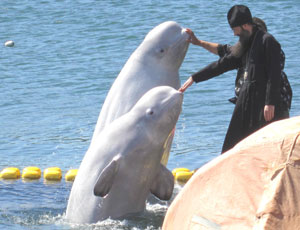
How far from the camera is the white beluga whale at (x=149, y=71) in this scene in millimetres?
9336

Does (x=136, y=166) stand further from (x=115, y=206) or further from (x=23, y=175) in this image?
(x=23, y=175)

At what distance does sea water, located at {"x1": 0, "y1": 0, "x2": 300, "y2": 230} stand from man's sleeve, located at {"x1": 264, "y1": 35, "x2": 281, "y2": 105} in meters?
1.85

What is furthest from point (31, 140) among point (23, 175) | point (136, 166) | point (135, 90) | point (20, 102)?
point (136, 166)

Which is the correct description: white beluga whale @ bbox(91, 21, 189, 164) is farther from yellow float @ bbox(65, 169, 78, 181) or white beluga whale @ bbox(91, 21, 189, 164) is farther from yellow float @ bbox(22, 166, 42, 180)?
yellow float @ bbox(22, 166, 42, 180)

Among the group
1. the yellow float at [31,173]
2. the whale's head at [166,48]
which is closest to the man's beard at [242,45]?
the whale's head at [166,48]

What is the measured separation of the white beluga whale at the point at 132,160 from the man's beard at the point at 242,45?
72 centimetres

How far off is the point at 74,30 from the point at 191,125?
1216cm

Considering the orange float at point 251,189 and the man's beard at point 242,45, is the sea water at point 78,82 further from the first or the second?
the orange float at point 251,189

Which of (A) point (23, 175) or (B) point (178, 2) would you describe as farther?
(B) point (178, 2)

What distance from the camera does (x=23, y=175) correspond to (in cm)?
1111

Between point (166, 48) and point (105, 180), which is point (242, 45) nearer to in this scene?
point (166, 48)

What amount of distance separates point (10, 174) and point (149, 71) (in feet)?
9.19

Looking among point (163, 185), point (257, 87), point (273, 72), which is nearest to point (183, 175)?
point (163, 185)

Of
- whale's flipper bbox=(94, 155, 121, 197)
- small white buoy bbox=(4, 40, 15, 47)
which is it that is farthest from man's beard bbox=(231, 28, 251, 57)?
small white buoy bbox=(4, 40, 15, 47)
